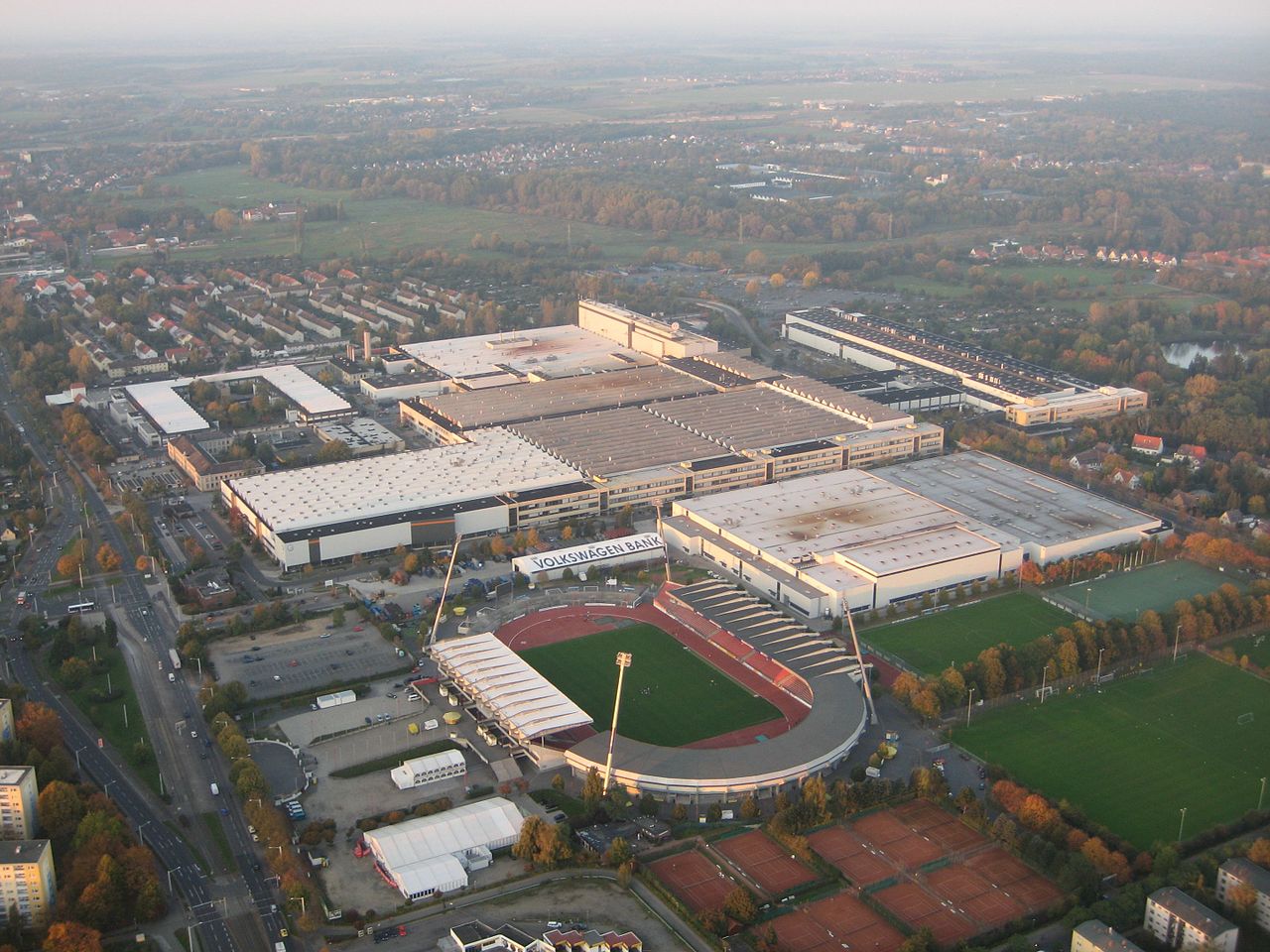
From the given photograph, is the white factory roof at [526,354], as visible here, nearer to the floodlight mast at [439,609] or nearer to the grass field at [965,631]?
the floodlight mast at [439,609]

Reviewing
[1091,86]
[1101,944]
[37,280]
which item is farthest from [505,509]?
[1091,86]

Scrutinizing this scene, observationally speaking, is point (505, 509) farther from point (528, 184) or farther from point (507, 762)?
point (528, 184)

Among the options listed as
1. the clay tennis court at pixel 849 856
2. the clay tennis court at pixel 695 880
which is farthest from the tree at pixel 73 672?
the clay tennis court at pixel 849 856

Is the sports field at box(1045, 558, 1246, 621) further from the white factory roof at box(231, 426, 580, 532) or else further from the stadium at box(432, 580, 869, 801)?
the white factory roof at box(231, 426, 580, 532)

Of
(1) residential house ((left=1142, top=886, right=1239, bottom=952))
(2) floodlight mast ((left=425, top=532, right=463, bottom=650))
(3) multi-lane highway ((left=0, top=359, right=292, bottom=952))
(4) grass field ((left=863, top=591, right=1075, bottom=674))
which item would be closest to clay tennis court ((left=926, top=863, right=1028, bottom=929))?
(1) residential house ((left=1142, top=886, right=1239, bottom=952))

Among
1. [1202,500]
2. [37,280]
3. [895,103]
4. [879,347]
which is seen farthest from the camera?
[895,103]

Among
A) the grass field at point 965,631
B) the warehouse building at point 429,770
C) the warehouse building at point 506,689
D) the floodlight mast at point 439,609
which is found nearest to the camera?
the warehouse building at point 429,770

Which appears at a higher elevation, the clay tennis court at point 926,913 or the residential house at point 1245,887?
the residential house at point 1245,887
